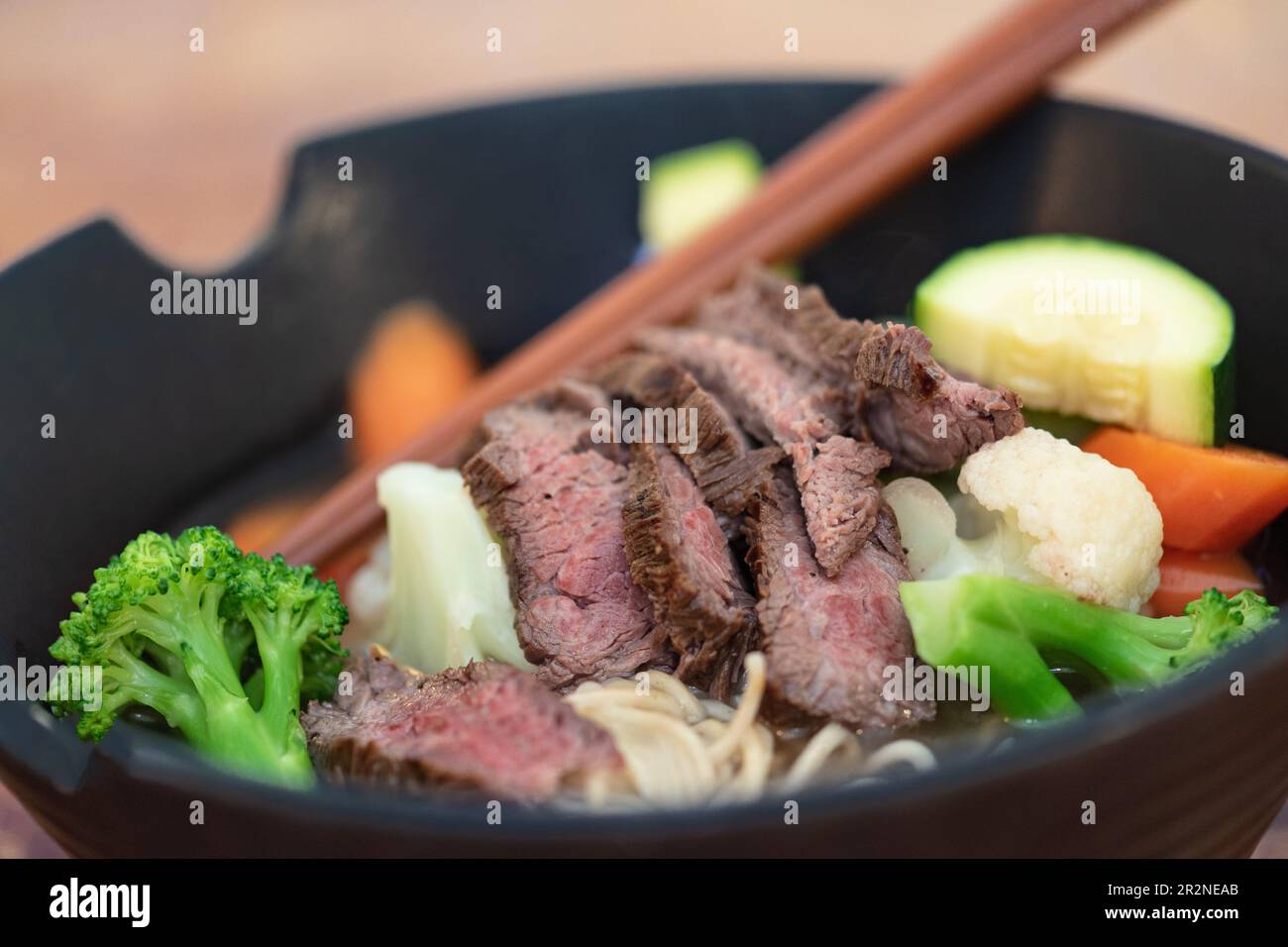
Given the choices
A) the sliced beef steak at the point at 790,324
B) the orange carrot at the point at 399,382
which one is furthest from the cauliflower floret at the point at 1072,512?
the orange carrot at the point at 399,382

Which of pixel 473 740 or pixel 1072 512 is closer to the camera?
pixel 473 740

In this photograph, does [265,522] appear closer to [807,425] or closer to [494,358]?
[494,358]

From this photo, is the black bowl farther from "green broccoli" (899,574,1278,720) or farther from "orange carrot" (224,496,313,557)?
"green broccoli" (899,574,1278,720)

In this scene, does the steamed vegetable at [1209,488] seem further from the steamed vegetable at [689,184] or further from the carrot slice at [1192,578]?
the steamed vegetable at [689,184]

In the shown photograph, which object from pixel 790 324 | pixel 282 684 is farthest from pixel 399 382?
pixel 282 684

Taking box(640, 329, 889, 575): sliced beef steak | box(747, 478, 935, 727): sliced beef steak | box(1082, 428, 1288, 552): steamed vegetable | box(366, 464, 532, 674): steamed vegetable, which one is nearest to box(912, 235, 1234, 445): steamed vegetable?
box(1082, 428, 1288, 552): steamed vegetable
